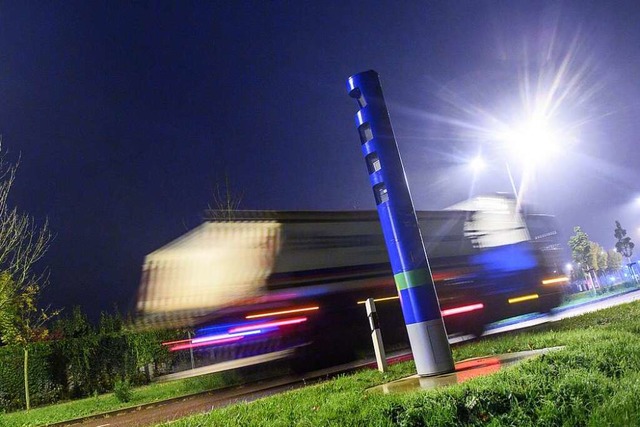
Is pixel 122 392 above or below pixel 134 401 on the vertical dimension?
above

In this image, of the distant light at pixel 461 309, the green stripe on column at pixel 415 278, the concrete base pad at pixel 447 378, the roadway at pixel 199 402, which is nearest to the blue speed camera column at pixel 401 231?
the green stripe on column at pixel 415 278

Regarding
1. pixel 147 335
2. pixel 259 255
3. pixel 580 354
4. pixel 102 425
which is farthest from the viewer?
pixel 147 335

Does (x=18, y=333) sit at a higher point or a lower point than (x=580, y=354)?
higher

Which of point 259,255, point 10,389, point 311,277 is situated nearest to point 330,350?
point 311,277

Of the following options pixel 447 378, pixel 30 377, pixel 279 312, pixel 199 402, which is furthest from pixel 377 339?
pixel 30 377

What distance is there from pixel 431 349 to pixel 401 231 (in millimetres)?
2035

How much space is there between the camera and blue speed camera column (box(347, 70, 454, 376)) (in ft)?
25.3

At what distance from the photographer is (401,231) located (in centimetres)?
814

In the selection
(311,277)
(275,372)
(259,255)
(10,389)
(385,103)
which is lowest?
→ (275,372)

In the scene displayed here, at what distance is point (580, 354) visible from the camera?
6.00 m

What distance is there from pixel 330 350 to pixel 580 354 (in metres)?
8.55

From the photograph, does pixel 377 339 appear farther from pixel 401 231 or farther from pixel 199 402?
pixel 199 402

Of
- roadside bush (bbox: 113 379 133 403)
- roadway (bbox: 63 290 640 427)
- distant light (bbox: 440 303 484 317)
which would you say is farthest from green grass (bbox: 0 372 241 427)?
distant light (bbox: 440 303 484 317)

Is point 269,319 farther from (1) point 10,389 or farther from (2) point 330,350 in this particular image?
(1) point 10,389
